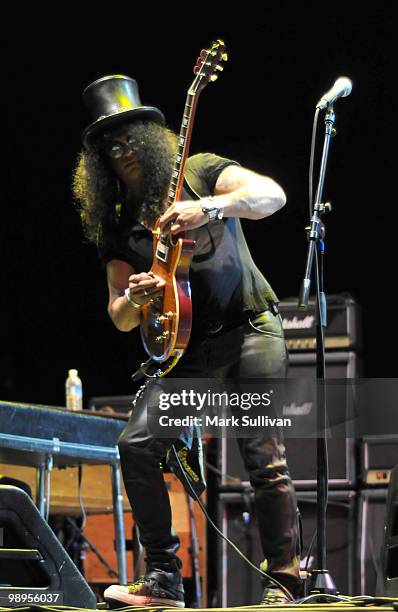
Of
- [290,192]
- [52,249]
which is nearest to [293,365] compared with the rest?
[290,192]

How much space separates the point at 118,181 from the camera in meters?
3.62

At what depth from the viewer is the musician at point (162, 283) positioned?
313 cm

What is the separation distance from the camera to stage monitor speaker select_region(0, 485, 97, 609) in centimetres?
291

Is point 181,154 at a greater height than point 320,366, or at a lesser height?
greater

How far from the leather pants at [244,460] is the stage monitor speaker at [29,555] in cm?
36

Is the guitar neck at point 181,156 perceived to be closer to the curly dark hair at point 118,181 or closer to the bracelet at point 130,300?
the curly dark hair at point 118,181

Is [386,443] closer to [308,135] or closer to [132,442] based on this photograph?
[308,135]

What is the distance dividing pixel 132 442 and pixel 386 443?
9.22 ft

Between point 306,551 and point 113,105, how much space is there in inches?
118

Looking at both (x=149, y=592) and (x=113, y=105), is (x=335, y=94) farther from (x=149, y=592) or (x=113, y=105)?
(x=149, y=592)

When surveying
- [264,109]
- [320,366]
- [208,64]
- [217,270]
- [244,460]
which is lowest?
[244,460]

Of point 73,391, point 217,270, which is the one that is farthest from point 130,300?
point 73,391

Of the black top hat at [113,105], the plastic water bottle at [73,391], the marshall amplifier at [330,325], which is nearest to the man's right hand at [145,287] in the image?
the black top hat at [113,105]

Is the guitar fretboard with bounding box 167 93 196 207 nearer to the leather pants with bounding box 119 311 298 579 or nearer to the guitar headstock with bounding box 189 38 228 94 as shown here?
the guitar headstock with bounding box 189 38 228 94
